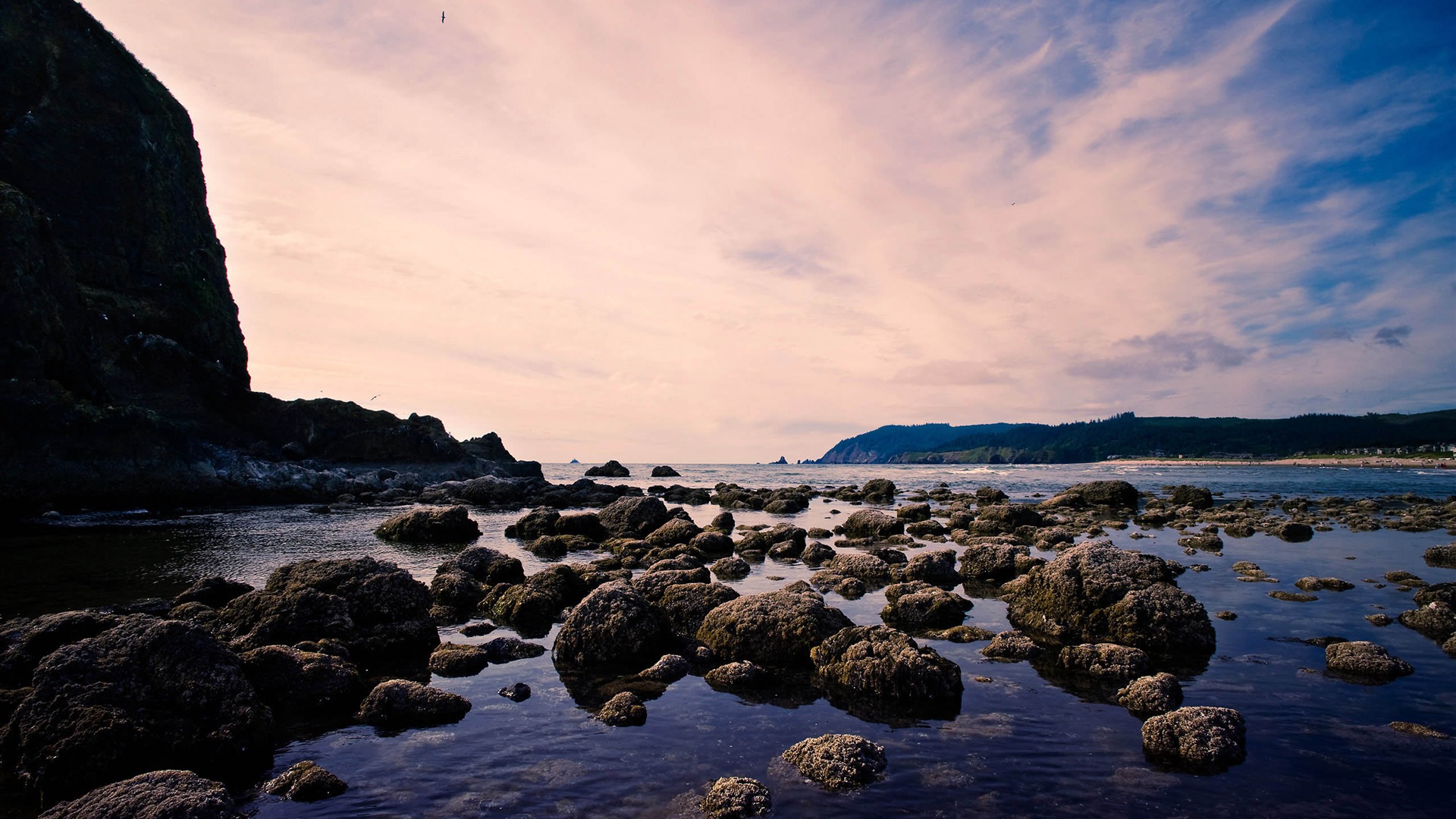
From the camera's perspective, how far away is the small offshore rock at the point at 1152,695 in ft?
32.8

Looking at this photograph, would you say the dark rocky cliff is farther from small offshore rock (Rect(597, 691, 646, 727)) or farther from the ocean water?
small offshore rock (Rect(597, 691, 646, 727))

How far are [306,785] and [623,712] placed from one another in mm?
4229

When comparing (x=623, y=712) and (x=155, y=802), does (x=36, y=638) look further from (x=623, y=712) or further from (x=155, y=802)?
(x=623, y=712)

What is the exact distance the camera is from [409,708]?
10.1m

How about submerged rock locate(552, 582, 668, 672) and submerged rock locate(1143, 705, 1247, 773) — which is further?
submerged rock locate(552, 582, 668, 672)

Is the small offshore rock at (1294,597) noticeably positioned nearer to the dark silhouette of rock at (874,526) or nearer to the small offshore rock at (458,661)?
the dark silhouette of rock at (874,526)

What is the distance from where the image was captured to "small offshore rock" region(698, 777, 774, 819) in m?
7.10

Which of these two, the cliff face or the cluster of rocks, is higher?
the cliff face

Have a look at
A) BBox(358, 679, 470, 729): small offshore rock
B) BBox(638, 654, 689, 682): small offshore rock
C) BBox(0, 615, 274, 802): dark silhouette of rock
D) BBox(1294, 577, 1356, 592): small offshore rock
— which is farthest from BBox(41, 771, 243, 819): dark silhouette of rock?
BBox(1294, 577, 1356, 592): small offshore rock

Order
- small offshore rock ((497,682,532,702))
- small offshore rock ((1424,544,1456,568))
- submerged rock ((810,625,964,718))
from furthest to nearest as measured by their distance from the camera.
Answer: small offshore rock ((1424,544,1456,568)), small offshore rock ((497,682,532,702)), submerged rock ((810,625,964,718))

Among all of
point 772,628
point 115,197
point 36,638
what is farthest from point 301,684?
point 115,197

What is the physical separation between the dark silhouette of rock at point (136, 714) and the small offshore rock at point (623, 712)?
469cm

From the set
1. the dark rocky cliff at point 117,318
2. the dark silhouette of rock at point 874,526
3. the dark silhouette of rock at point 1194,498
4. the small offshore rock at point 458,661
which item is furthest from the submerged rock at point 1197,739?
the dark rocky cliff at point 117,318

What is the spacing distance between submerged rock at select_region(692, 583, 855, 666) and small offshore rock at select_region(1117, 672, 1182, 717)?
5.23 m
